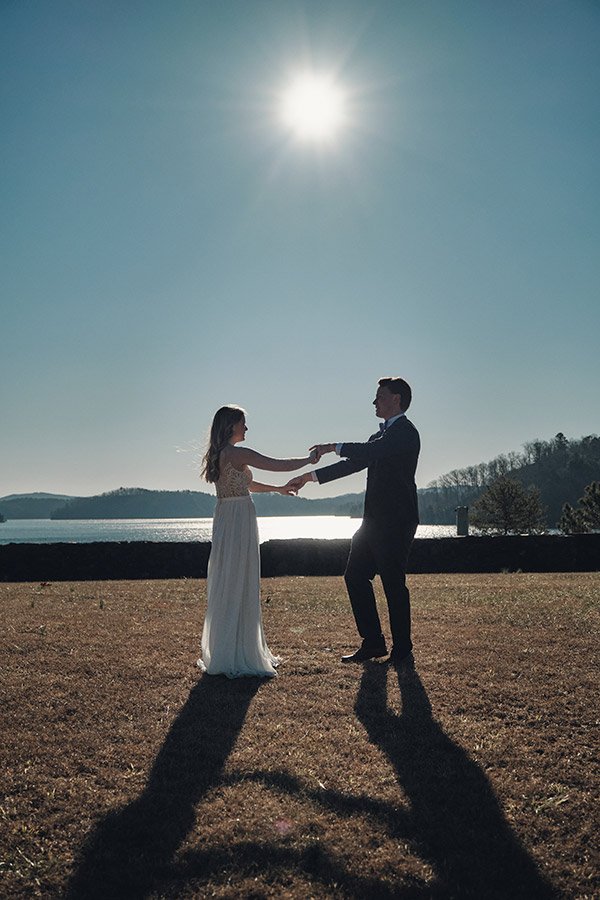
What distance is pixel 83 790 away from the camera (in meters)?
3.61

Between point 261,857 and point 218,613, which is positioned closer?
point 261,857

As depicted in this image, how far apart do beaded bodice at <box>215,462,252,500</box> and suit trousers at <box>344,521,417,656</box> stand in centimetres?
141

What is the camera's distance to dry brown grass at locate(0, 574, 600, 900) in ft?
9.14

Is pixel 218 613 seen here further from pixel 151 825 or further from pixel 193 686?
pixel 151 825

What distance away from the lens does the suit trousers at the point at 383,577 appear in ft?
22.0

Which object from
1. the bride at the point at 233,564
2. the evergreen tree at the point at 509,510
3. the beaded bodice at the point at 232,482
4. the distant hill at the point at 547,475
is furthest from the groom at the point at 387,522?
the distant hill at the point at 547,475

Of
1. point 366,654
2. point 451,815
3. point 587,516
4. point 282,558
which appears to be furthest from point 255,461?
point 587,516

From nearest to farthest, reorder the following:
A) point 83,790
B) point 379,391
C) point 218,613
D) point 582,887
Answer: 1. point 582,887
2. point 83,790
3. point 218,613
4. point 379,391

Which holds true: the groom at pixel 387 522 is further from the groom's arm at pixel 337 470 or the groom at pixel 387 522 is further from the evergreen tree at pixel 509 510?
the evergreen tree at pixel 509 510

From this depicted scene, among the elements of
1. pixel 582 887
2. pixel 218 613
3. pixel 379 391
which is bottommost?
pixel 582 887

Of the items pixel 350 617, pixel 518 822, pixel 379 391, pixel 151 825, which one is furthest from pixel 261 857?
pixel 350 617

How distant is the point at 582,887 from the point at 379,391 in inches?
202

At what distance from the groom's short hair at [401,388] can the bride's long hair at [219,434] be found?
67.5 inches

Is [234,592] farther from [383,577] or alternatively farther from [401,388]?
[401,388]
